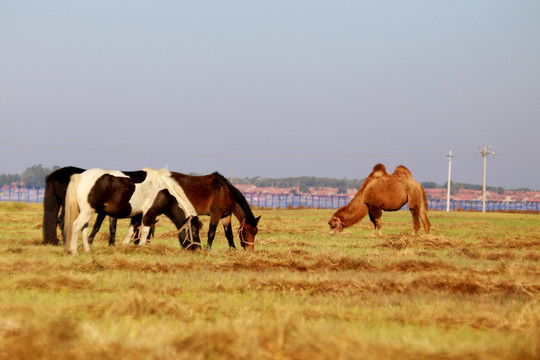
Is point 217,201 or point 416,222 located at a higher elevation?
point 217,201

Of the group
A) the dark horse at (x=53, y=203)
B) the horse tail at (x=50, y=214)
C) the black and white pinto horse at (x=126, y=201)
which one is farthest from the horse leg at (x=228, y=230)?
the horse tail at (x=50, y=214)

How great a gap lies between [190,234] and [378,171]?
13981 mm

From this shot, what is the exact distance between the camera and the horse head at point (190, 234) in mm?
16719

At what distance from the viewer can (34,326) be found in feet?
20.9

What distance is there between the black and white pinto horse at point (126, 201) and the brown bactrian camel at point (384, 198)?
1230cm

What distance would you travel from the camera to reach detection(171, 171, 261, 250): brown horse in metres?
18.2

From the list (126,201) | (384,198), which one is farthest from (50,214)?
(384,198)

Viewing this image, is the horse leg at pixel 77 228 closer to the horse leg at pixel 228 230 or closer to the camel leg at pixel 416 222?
the horse leg at pixel 228 230

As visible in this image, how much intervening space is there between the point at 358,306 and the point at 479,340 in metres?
2.17

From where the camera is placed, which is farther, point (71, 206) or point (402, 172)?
point (402, 172)

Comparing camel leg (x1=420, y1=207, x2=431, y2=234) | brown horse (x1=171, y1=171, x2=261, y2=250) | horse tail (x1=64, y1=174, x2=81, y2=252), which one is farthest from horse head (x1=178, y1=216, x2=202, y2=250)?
camel leg (x1=420, y1=207, x2=431, y2=234)

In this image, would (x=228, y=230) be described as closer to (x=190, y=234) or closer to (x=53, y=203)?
(x=190, y=234)

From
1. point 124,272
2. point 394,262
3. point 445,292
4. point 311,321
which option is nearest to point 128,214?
point 124,272

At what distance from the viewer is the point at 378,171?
28.9m
